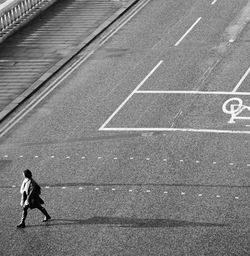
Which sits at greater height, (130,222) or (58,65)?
(130,222)

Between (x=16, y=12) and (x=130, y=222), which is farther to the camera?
(x=16, y=12)

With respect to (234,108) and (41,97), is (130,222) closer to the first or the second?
(234,108)

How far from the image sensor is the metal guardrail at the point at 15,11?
4094 cm

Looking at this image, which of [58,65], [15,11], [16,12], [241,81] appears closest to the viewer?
[241,81]

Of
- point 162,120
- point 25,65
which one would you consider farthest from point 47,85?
point 162,120

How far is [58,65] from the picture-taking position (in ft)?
122

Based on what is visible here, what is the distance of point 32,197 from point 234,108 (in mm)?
10122

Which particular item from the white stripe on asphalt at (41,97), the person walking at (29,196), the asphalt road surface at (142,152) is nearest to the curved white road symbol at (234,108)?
the asphalt road surface at (142,152)

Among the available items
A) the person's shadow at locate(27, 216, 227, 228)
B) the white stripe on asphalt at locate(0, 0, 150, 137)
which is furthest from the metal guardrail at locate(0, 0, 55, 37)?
the person's shadow at locate(27, 216, 227, 228)

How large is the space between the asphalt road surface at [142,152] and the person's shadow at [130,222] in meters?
0.03

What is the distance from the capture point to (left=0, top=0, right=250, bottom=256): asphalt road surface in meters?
23.1

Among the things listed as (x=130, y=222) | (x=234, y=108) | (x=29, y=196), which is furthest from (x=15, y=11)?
(x=130, y=222)

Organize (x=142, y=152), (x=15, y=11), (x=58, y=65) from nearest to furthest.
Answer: (x=142, y=152) < (x=58, y=65) < (x=15, y=11)

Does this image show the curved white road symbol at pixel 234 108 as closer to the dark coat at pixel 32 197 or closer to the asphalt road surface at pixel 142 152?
the asphalt road surface at pixel 142 152
